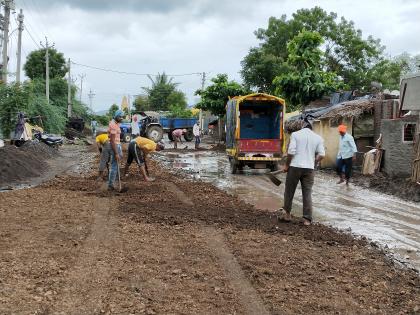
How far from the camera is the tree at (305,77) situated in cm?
2675

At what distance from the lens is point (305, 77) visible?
2678 cm

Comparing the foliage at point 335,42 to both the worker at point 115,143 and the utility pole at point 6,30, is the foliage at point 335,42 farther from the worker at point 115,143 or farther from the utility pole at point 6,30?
the worker at point 115,143

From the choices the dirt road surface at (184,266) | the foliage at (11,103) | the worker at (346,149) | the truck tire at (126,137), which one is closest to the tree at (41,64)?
the truck tire at (126,137)

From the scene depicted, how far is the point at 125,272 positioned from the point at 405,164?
38.2 feet

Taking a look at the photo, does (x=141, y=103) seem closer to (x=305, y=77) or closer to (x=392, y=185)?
(x=305, y=77)

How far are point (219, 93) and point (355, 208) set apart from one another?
82.9 feet

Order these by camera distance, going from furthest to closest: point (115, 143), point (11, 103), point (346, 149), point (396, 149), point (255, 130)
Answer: point (11, 103)
point (255, 130)
point (396, 149)
point (346, 149)
point (115, 143)

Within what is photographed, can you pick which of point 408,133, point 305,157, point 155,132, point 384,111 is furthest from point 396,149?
point 155,132

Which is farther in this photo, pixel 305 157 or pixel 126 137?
pixel 126 137

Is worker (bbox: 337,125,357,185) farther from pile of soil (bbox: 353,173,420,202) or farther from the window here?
the window

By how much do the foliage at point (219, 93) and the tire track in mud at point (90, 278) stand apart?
92.0 feet

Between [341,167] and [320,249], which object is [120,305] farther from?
[341,167]

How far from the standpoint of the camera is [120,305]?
4328 millimetres

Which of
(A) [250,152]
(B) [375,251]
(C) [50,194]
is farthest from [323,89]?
(B) [375,251]
